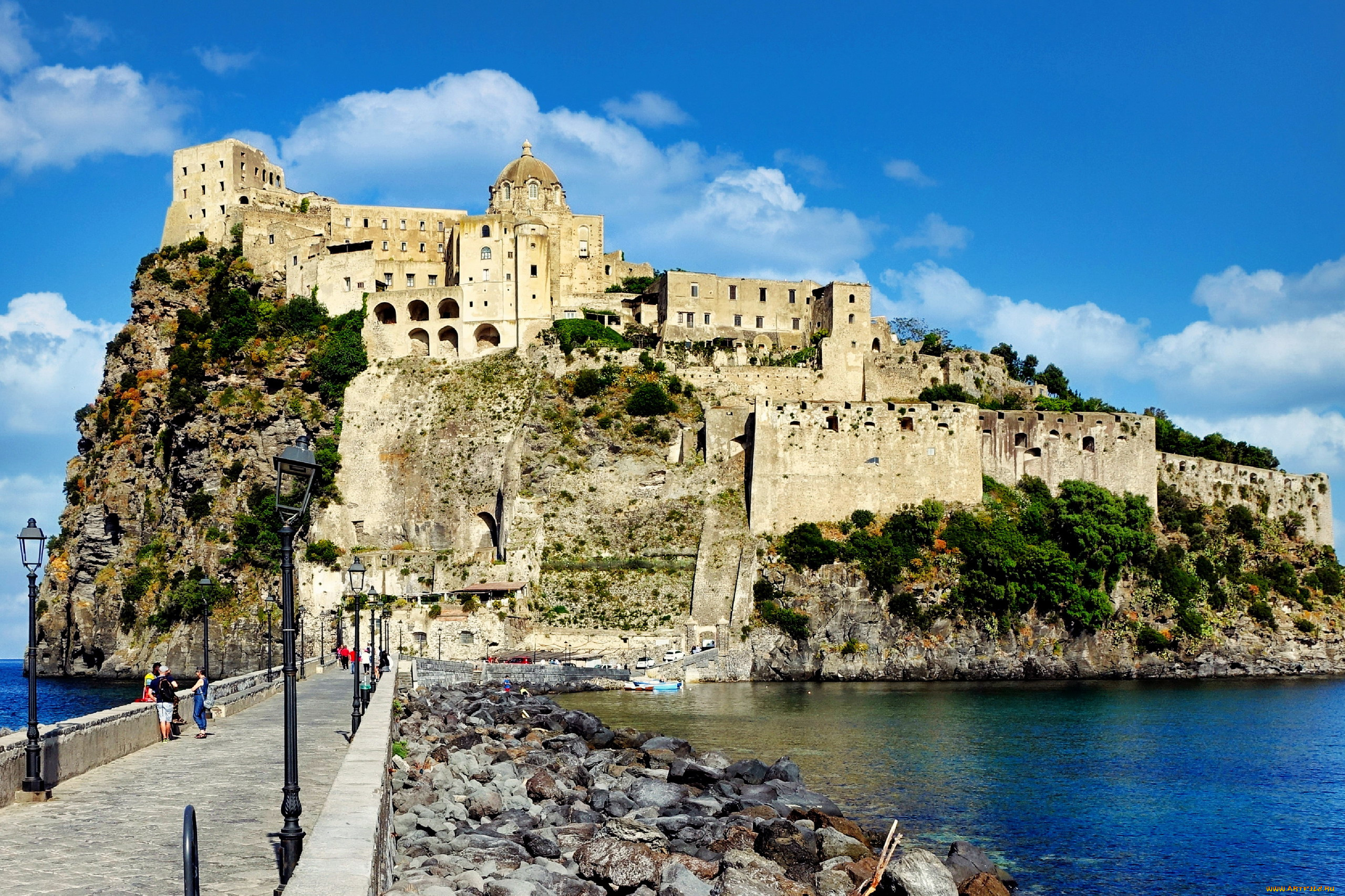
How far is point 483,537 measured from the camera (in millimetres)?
61656

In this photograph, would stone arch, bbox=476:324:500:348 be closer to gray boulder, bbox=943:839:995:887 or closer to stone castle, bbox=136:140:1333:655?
stone castle, bbox=136:140:1333:655

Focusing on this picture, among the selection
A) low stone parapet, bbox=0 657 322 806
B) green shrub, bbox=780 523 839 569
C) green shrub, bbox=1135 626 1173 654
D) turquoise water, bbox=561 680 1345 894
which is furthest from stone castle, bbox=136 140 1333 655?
low stone parapet, bbox=0 657 322 806

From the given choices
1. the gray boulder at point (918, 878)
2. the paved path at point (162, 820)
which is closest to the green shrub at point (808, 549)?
the paved path at point (162, 820)

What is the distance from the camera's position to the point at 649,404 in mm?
61125

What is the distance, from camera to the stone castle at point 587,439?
57.7 meters

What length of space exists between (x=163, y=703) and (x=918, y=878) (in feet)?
40.5

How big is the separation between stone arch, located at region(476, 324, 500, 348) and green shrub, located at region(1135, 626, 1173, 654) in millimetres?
35481

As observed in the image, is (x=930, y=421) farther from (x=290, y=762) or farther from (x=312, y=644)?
(x=290, y=762)

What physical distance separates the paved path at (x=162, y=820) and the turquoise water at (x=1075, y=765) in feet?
37.5

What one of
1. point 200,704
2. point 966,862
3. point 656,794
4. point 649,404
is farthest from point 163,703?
point 649,404

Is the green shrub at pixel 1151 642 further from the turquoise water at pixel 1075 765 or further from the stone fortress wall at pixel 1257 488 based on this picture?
the stone fortress wall at pixel 1257 488

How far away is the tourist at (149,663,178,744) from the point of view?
20.3 metres

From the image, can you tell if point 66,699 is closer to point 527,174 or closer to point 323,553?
point 323,553

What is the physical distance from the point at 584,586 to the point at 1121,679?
24474 millimetres
